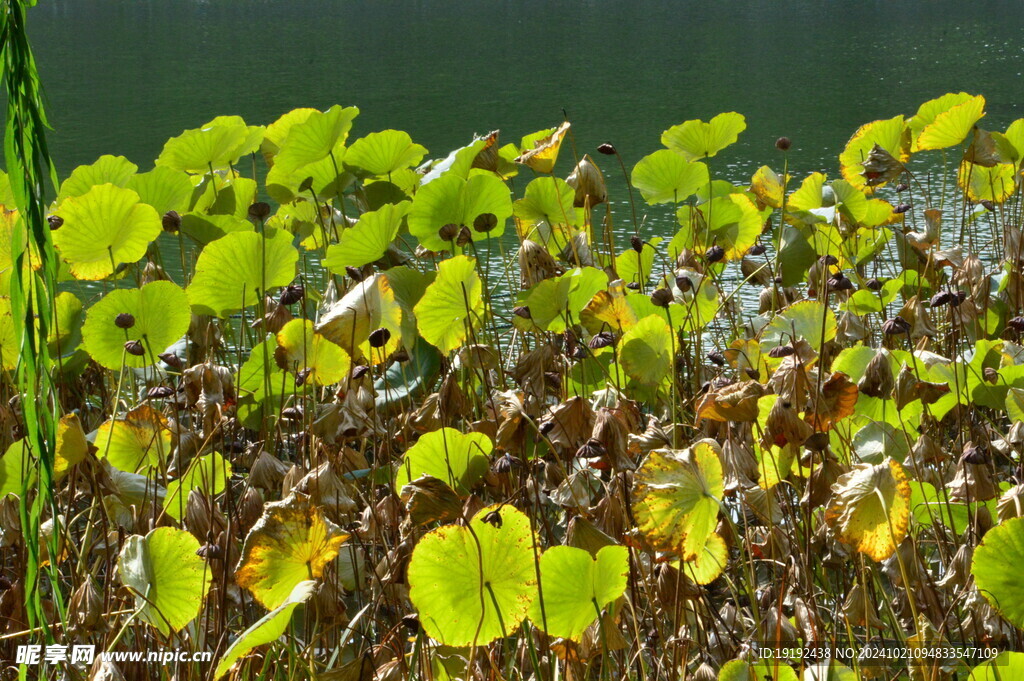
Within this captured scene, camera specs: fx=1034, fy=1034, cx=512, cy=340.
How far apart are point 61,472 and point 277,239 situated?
32 cm

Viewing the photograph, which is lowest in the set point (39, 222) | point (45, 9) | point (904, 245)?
point (45, 9)

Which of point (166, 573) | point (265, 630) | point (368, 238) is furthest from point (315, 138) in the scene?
point (265, 630)

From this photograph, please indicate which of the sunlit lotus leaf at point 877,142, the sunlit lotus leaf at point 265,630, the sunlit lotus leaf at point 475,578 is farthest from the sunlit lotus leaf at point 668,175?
the sunlit lotus leaf at point 265,630

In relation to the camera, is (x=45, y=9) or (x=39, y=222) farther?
(x=45, y=9)

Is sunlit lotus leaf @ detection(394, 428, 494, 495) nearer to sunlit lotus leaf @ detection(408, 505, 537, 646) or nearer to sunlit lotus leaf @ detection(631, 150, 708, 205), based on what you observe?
sunlit lotus leaf @ detection(408, 505, 537, 646)

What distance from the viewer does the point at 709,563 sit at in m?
0.69

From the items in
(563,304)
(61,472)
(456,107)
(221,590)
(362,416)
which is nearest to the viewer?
(221,590)

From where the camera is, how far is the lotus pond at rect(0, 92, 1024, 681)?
0.61m

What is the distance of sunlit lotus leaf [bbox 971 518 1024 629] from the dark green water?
1347 millimetres

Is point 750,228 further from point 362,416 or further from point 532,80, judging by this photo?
point 532,80

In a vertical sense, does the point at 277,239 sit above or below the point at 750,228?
above

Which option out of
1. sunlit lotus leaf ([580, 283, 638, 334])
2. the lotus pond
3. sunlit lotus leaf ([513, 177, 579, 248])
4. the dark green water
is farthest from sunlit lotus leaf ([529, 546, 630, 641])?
the dark green water

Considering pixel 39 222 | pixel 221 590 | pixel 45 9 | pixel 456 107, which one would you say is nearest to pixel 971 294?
pixel 221 590

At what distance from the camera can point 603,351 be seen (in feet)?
3.47
